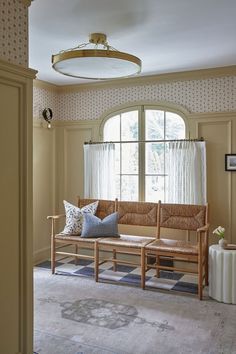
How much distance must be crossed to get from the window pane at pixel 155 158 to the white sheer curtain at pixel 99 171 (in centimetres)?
49

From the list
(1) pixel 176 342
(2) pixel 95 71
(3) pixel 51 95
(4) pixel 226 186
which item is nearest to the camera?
(1) pixel 176 342

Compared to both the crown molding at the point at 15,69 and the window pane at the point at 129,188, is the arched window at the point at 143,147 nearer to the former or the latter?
the window pane at the point at 129,188

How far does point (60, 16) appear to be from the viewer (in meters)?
2.86

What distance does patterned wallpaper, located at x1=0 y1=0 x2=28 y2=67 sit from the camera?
7.06 feet

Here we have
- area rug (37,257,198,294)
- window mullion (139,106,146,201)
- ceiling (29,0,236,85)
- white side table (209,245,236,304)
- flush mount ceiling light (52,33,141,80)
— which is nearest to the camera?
ceiling (29,0,236,85)

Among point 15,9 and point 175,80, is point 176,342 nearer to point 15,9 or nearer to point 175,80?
point 15,9

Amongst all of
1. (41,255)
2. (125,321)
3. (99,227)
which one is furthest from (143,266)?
(41,255)

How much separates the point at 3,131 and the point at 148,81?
10.1ft

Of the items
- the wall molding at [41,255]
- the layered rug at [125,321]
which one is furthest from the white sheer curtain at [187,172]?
the wall molding at [41,255]

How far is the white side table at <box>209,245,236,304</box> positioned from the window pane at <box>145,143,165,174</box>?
1.54 metres

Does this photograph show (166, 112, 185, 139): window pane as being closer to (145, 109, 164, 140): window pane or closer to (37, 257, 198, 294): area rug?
(145, 109, 164, 140): window pane

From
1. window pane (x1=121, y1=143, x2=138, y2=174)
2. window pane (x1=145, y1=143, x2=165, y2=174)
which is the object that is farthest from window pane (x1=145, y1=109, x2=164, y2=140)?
window pane (x1=121, y1=143, x2=138, y2=174)

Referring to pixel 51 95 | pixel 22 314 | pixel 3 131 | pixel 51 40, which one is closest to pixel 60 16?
pixel 51 40

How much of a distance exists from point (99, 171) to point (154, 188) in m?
0.82
